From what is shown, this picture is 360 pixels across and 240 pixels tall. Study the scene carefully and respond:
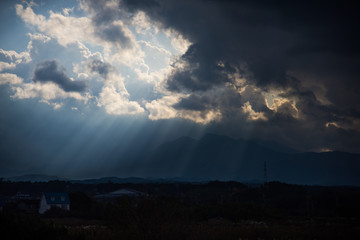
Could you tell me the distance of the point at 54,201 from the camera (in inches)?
2648

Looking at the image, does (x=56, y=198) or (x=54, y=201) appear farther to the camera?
(x=56, y=198)

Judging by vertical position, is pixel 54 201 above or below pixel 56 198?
below

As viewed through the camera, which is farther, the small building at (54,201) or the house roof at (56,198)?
the house roof at (56,198)

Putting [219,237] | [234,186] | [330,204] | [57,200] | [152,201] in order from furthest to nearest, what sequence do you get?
[234,186], [330,204], [57,200], [219,237], [152,201]

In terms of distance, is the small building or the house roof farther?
the house roof

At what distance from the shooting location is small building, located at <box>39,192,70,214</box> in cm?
6688

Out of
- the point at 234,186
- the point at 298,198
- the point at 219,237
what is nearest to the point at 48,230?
the point at 219,237

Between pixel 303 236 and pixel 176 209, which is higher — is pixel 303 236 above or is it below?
below

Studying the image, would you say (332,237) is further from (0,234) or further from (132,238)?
(0,234)

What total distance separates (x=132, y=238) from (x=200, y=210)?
115 feet

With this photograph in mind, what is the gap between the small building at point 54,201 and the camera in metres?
66.9

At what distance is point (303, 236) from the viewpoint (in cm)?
2466

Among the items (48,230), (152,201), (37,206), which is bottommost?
(37,206)

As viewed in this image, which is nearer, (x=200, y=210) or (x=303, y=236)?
(x=303, y=236)
